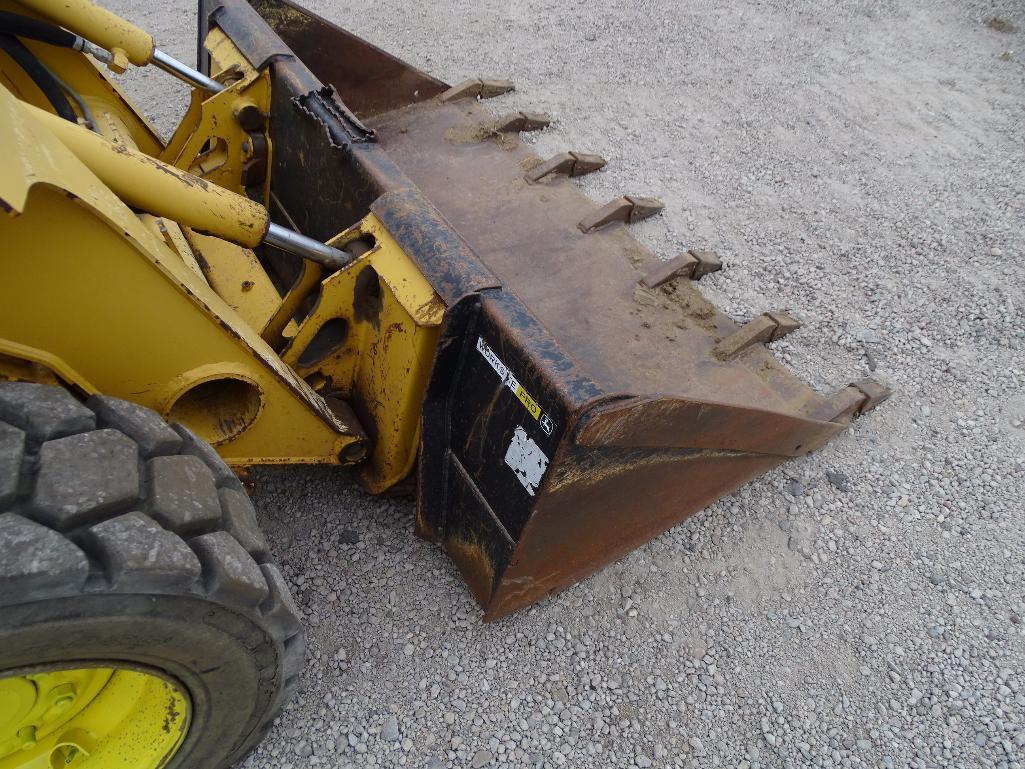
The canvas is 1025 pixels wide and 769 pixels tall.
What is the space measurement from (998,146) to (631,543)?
4.08 m

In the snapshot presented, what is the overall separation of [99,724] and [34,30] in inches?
78.5

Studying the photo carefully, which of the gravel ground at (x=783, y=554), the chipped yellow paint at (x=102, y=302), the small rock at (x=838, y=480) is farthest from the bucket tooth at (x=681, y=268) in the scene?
the chipped yellow paint at (x=102, y=302)

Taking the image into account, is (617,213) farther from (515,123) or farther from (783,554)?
(783,554)

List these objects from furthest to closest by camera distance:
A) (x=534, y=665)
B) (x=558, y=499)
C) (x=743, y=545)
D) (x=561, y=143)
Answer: (x=561, y=143)
(x=743, y=545)
(x=534, y=665)
(x=558, y=499)

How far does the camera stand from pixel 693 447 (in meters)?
2.04

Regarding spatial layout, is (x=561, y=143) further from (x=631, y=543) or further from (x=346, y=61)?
(x=631, y=543)

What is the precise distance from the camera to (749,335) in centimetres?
262

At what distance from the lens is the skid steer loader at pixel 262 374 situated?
125 centimetres

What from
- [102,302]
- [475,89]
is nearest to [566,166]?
[475,89]

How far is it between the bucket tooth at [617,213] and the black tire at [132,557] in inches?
70.6

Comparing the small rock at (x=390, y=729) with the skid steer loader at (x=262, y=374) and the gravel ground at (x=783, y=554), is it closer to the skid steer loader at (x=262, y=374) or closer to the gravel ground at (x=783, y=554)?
the gravel ground at (x=783, y=554)

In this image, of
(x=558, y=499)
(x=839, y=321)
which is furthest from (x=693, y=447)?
(x=839, y=321)

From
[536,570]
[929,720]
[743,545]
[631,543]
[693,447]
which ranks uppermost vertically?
[693,447]

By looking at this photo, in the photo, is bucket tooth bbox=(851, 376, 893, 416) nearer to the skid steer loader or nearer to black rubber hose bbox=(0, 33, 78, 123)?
the skid steer loader
